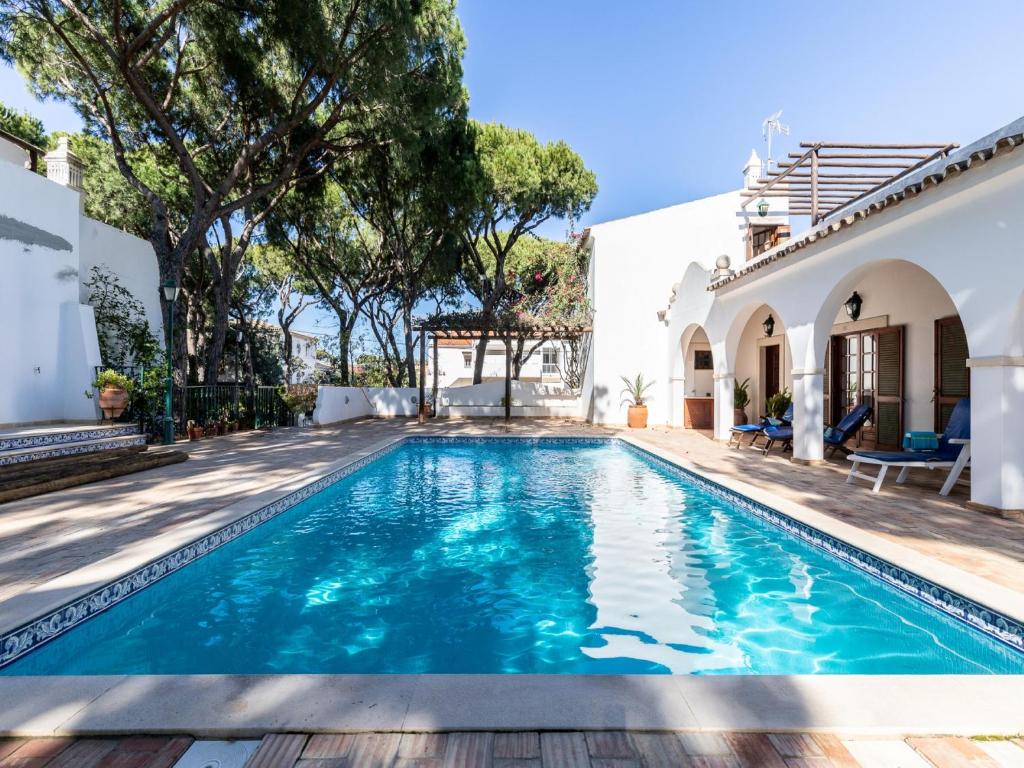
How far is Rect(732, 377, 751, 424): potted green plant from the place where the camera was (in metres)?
13.1

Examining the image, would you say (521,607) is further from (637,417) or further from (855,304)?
(637,417)

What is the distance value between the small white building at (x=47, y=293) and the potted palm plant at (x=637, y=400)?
1314 centimetres

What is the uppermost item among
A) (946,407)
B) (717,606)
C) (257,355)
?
(257,355)

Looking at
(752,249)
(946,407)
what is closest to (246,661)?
(946,407)

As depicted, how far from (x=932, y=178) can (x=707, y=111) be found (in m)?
11.5

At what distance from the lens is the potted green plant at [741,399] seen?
13149 millimetres

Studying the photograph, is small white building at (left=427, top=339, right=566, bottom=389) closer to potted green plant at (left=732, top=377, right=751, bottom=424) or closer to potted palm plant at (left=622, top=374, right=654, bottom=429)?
potted palm plant at (left=622, top=374, right=654, bottom=429)

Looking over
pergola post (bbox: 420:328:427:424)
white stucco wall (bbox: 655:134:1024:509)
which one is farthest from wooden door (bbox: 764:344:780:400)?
pergola post (bbox: 420:328:427:424)

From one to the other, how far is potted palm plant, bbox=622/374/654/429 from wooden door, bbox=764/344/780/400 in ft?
10.8

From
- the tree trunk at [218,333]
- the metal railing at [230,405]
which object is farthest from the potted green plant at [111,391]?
the tree trunk at [218,333]

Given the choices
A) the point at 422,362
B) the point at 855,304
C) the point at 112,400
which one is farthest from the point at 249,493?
the point at 855,304

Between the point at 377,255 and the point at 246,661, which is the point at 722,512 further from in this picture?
the point at 377,255

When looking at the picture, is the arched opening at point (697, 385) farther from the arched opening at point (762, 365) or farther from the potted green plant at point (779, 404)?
the potted green plant at point (779, 404)

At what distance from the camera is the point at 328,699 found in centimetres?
211
